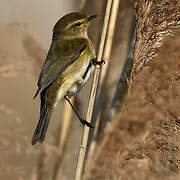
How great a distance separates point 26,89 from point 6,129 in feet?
10.5

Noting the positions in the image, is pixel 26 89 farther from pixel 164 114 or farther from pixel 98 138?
pixel 164 114

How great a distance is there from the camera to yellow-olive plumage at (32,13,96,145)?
280 centimetres

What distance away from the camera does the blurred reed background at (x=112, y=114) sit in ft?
5.83

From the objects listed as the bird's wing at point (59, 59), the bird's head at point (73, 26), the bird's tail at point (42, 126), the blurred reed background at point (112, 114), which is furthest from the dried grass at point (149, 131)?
the bird's head at point (73, 26)

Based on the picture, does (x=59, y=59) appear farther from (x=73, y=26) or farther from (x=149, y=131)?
(x=149, y=131)

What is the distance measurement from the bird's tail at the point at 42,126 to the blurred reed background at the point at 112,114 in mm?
161

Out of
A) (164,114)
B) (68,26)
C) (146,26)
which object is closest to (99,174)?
(164,114)

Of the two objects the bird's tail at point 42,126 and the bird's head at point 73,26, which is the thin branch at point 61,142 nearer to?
the bird's tail at point 42,126

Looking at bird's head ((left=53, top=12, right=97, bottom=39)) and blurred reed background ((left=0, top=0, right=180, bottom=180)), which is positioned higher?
bird's head ((left=53, top=12, right=97, bottom=39))

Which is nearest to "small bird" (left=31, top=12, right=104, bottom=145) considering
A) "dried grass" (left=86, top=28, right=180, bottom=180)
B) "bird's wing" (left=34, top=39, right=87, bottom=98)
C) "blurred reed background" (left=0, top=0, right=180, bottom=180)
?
"bird's wing" (left=34, top=39, right=87, bottom=98)

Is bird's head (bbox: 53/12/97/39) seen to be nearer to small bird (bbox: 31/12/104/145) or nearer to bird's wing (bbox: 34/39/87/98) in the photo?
small bird (bbox: 31/12/104/145)

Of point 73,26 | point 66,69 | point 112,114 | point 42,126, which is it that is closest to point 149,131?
point 112,114

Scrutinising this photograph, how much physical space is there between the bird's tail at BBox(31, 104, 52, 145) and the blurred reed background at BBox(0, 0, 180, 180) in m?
0.16

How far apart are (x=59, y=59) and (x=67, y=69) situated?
105 mm
